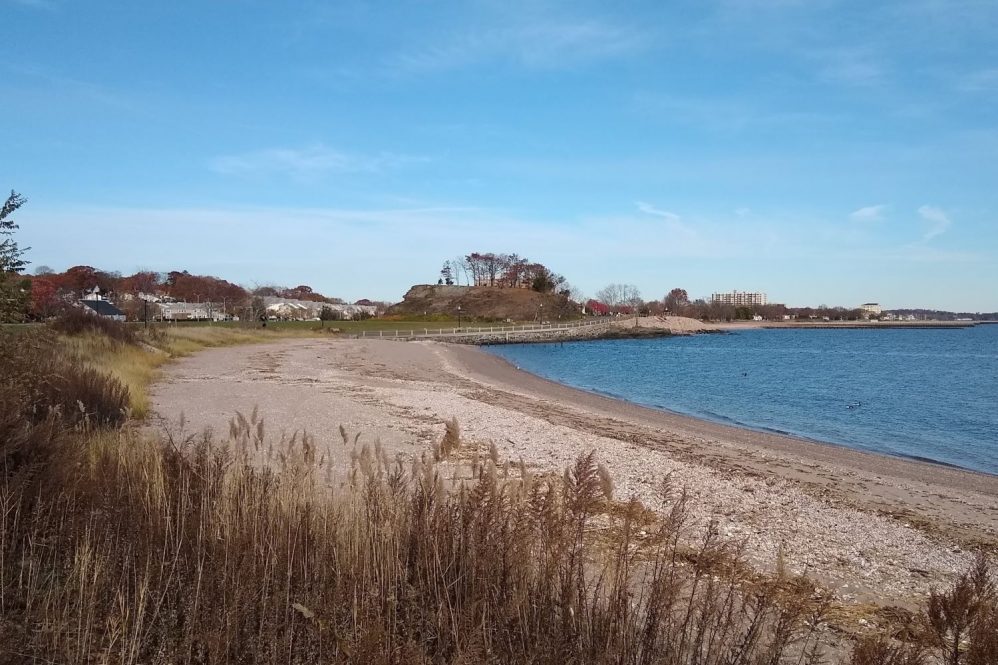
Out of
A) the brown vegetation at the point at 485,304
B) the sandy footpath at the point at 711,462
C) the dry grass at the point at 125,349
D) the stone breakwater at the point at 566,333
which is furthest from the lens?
the brown vegetation at the point at 485,304

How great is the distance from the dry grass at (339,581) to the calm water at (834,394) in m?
17.7

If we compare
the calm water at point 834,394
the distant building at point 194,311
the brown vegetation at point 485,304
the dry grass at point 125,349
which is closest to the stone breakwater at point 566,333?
the brown vegetation at point 485,304

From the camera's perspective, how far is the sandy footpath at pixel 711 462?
8164 mm

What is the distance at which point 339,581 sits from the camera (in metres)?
3.78

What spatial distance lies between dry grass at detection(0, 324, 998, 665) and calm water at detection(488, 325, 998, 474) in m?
17.7

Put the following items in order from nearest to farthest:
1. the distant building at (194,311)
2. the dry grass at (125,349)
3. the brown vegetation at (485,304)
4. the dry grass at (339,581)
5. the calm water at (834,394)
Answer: the dry grass at (339,581) < the dry grass at (125,349) < the calm water at (834,394) < the distant building at (194,311) < the brown vegetation at (485,304)

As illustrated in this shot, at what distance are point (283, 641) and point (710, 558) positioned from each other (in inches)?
97.3

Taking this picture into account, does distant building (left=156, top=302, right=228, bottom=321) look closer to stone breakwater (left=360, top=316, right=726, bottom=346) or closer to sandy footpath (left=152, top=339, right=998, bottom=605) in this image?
stone breakwater (left=360, top=316, right=726, bottom=346)

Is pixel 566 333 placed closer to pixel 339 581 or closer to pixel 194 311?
pixel 194 311

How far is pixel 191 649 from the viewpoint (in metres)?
3.40

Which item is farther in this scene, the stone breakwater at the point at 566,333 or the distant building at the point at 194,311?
the distant building at the point at 194,311

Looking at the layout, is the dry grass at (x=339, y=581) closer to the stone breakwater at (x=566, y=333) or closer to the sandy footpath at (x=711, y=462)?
the sandy footpath at (x=711, y=462)

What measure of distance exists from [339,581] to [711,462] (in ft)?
39.5

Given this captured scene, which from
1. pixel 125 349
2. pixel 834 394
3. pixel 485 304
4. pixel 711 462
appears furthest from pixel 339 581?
pixel 485 304
